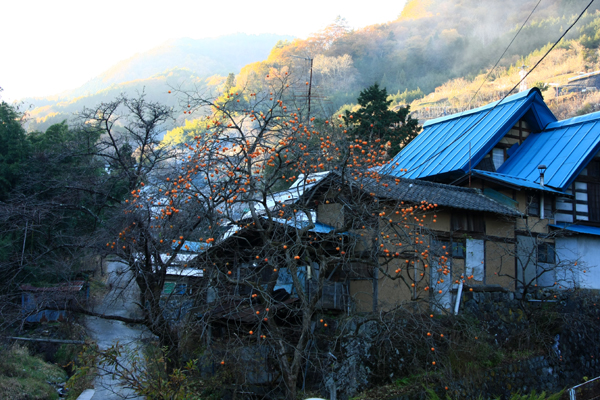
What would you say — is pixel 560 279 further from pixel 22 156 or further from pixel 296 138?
pixel 22 156

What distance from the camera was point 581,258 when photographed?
53.5ft

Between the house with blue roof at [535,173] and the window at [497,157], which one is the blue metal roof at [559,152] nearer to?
the house with blue roof at [535,173]

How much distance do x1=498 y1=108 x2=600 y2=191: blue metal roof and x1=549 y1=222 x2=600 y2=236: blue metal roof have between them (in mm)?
1307

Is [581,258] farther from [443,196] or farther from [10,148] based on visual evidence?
[10,148]

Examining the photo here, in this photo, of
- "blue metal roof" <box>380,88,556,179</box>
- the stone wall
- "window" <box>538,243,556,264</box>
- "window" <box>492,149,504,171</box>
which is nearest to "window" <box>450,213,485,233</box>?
the stone wall

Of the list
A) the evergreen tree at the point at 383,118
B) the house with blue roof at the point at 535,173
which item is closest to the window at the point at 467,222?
the house with blue roof at the point at 535,173

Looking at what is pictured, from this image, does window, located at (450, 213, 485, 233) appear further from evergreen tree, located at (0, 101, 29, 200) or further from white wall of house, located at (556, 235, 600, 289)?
evergreen tree, located at (0, 101, 29, 200)

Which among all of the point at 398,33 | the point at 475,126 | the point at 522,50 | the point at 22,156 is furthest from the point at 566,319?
the point at 398,33

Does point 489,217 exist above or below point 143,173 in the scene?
below

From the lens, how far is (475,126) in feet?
63.7

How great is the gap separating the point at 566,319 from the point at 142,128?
1352cm

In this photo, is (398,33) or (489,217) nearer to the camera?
(489,217)

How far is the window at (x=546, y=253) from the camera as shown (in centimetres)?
1628

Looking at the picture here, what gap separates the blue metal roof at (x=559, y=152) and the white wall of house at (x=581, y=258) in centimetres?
194
